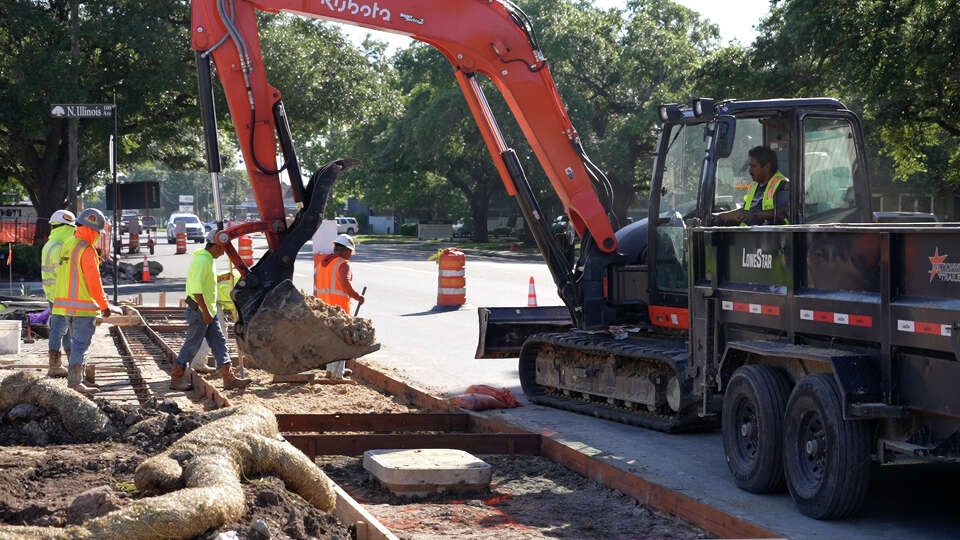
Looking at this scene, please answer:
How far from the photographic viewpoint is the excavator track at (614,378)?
10391 millimetres

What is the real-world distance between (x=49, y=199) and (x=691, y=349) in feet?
101

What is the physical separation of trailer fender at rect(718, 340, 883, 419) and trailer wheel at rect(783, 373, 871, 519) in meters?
0.13

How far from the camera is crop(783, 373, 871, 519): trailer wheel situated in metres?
7.08

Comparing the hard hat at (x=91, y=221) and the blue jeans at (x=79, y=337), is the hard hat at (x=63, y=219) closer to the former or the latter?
the hard hat at (x=91, y=221)

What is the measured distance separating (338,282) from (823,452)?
295 inches

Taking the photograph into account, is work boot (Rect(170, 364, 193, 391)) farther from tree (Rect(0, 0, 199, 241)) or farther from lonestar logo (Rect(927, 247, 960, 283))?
tree (Rect(0, 0, 199, 241))

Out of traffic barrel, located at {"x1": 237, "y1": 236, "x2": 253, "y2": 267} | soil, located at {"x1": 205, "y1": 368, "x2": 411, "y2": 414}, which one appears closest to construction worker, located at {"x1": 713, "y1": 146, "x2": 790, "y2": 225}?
soil, located at {"x1": 205, "y1": 368, "x2": 411, "y2": 414}

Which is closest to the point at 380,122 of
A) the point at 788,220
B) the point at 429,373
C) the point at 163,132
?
the point at 163,132

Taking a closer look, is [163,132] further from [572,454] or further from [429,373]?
[572,454]

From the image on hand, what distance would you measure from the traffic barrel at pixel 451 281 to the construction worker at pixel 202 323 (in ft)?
33.2

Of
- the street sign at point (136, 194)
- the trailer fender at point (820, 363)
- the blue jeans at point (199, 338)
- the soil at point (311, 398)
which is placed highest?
the street sign at point (136, 194)

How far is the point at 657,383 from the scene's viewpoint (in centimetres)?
1078

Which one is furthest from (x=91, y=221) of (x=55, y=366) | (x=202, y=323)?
(x=55, y=366)

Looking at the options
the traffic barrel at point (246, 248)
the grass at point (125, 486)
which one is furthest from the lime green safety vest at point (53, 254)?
the traffic barrel at point (246, 248)
